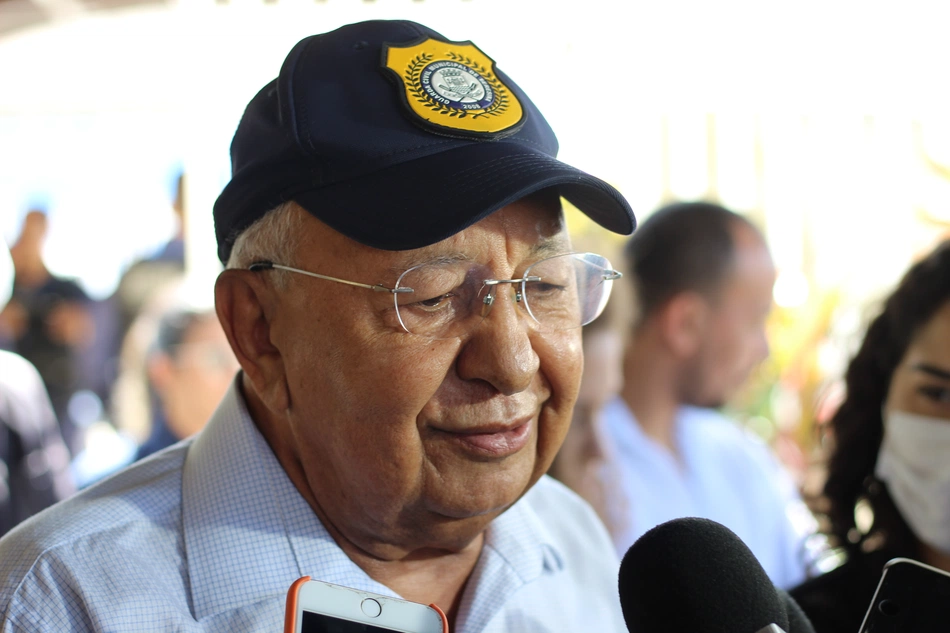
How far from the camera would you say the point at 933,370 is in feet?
6.64

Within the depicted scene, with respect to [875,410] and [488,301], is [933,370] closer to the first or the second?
[875,410]

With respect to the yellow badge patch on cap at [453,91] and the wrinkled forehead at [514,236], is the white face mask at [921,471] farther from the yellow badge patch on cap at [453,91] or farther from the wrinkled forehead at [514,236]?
the yellow badge patch on cap at [453,91]

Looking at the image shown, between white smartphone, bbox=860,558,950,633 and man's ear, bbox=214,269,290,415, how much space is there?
0.88 meters

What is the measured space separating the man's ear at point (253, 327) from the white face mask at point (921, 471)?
1.45m

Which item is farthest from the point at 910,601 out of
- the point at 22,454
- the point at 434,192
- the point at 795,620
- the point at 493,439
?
the point at 22,454

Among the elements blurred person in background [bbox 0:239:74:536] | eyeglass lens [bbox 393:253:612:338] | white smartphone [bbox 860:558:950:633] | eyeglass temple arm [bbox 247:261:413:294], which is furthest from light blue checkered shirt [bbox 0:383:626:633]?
blurred person in background [bbox 0:239:74:536]

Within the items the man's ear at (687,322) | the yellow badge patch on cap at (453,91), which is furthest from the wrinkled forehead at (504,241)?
the man's ear at (687,322)

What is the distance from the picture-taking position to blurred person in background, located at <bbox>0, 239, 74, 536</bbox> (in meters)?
4.56

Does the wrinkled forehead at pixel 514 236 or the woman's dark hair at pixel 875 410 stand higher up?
the wrinkled forehead at pixel 514 236

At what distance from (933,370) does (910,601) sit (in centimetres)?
103

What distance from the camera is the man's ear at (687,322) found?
3553 mm

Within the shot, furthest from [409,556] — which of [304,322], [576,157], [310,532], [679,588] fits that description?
[576,157]

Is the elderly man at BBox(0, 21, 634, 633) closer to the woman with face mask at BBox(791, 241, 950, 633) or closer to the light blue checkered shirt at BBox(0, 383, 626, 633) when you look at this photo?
the light blue checkered shirt at BBox(0, 383, 626, 633)

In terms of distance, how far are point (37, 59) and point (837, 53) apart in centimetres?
667
